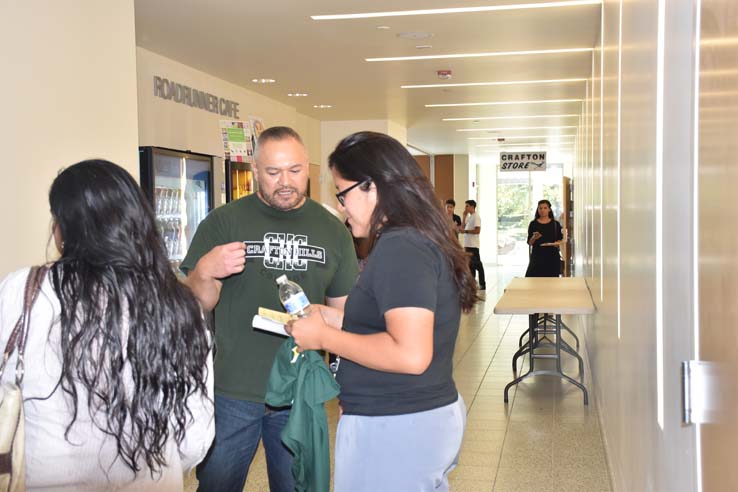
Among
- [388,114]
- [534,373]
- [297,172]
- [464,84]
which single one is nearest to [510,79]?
[464,84]

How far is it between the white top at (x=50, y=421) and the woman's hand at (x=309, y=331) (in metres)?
0.55

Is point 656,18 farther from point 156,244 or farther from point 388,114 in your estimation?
point 388,114

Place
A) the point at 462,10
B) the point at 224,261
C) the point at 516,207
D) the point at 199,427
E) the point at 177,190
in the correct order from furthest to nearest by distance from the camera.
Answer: the point at 516,207, the point at 177,190, the point at 462,10, the point at 224,261, the point at 199,427

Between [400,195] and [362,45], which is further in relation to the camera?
[362,45]

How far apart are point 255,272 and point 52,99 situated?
2.14m

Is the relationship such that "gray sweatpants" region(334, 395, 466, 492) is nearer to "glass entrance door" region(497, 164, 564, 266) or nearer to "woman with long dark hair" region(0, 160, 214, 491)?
"woman with long dark hair" region(0, 160, 214, 491)

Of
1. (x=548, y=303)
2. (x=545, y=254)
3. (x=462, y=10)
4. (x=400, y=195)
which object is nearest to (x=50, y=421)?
(x=400, y=195)

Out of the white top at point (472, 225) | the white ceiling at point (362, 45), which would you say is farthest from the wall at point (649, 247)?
the white top at point (472, 225)

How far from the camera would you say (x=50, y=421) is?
1.68 meters

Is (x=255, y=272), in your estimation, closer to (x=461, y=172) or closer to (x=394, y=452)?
(x=394, y=452)

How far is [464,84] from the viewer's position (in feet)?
35.9

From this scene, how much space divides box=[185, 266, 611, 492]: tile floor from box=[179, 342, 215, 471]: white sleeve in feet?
9.10

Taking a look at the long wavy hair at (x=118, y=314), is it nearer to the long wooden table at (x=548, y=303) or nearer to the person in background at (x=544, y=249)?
the long wooden table at (x=548, y=303)

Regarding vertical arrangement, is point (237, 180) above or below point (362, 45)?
below
